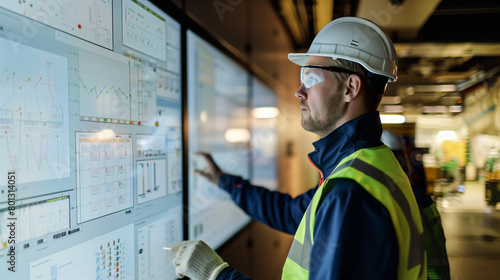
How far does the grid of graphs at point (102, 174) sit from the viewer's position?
3.23 ft

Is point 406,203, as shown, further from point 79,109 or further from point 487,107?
point 487,107

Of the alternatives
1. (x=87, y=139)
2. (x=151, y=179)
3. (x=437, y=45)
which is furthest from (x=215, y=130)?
(x=437, y=45)

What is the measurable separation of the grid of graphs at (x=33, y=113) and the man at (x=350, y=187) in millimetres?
546

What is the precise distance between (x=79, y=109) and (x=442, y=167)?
12.4 feet

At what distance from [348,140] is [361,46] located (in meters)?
→ 0.36

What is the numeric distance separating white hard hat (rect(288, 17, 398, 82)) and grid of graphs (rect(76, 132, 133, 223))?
81cm

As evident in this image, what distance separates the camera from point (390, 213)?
92cm

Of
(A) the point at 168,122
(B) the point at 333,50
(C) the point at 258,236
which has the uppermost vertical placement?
(B) the point at 333,50

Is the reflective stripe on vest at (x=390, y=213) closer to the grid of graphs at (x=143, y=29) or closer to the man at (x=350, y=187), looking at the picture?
the man at (x=350, y=187)

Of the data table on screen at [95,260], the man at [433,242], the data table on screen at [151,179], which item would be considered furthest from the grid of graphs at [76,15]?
the man at [433,242]

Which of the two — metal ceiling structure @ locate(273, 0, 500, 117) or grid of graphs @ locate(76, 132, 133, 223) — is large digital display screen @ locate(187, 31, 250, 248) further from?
metal ceiling structure @ locate(273, 0, 500, 117)

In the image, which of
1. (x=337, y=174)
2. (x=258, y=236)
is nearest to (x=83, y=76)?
(x=337, y=174)

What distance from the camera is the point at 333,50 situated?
1.30 meters

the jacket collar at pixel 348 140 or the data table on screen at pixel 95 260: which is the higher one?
the jacket collar at pixel 348 140
